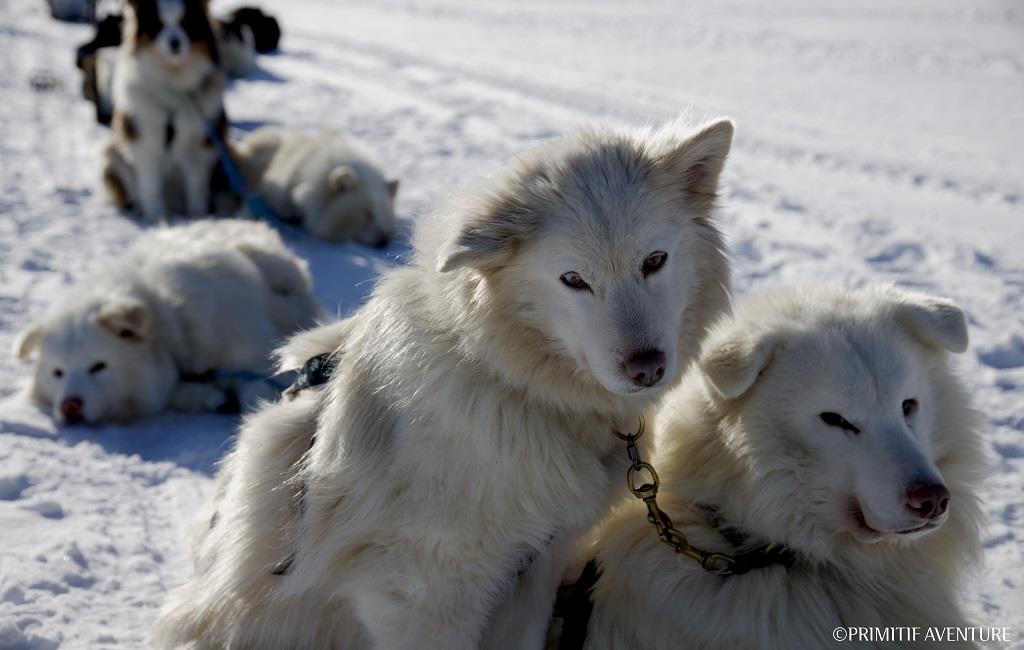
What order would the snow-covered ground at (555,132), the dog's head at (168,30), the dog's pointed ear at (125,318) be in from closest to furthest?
the snow-covered ground at (555,132)
the dog's pointed ear at (125,318)
the dog's head at (168,30)

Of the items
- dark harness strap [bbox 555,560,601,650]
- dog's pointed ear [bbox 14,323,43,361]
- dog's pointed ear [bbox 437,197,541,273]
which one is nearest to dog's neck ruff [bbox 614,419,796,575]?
dark harness strap [bbox 555,560,601,650]

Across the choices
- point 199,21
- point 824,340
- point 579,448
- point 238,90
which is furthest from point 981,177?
point 238,90

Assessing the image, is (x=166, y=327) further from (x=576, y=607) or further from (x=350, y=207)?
(x=576, y=607)

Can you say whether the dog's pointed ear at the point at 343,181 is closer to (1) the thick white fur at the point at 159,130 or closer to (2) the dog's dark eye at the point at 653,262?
(1) the thick white fur at the point at 159,130

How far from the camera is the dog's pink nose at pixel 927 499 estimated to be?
8.99ft

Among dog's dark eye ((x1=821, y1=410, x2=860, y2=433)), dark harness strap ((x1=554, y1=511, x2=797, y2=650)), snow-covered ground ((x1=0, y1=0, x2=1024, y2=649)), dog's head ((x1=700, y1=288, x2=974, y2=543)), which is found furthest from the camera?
snow-covered ground ((x1=0, y1=0, x2=1024, y2=649))

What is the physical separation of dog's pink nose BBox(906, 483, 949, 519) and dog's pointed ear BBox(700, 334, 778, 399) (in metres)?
0.57

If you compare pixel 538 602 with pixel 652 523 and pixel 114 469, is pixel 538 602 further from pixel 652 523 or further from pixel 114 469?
pixel 114 469

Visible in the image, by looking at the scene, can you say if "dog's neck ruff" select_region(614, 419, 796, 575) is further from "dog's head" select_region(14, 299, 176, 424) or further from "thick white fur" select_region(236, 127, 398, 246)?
"thick white fur" select_region(236, 127, 398, 246)

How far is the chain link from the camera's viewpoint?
9.93 feet

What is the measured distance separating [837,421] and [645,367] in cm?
71

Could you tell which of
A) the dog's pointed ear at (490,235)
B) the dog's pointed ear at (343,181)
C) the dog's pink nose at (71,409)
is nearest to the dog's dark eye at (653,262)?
the dog's pointed ear at (490,235)

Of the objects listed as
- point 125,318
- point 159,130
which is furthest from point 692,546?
point 159,130

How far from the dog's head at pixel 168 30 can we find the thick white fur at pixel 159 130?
2 centimetres
